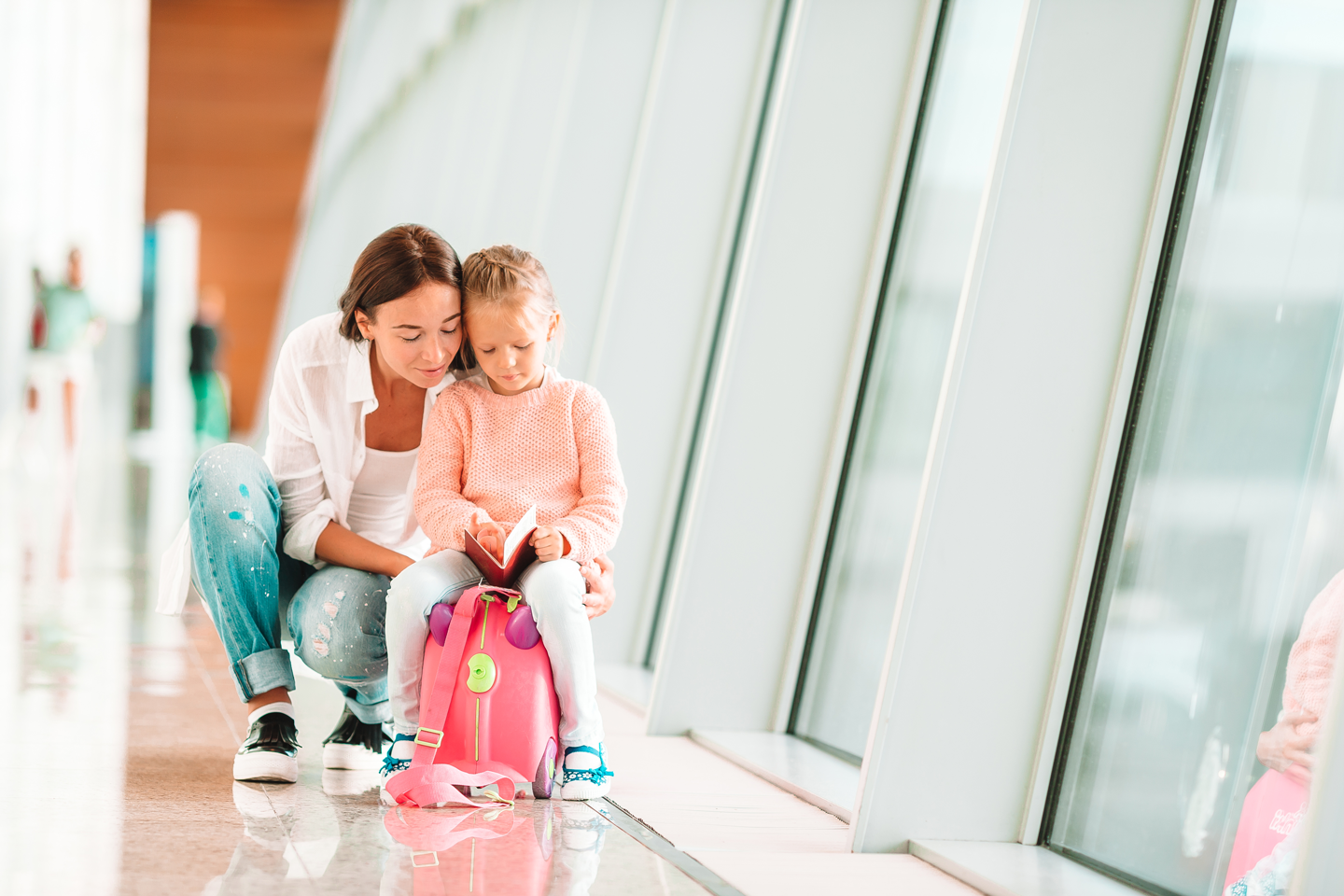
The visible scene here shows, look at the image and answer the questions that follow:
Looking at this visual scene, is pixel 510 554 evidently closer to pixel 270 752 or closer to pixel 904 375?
pixel 270 752

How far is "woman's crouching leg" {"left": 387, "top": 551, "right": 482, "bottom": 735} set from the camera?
2.09m

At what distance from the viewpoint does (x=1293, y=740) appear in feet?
5.73

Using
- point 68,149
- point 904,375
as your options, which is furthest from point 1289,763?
point 68,149

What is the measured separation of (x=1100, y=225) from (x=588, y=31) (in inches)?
103

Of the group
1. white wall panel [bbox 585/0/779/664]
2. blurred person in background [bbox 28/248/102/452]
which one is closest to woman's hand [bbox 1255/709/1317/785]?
white wall panel [bbox 585/0/779/664]

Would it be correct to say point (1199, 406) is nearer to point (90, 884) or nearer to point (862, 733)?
point (862, 733)

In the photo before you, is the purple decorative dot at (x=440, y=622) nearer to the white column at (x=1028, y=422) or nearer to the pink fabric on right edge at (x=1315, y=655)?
the white column at (x=1028, y=422)

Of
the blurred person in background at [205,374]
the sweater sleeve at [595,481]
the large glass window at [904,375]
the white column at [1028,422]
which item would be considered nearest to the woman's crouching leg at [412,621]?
the sweater sleeve at [595,481]

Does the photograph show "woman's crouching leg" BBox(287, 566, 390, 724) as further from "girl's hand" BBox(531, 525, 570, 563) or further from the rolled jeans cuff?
"girl's hand" BBox(531, 525, 570, 563)

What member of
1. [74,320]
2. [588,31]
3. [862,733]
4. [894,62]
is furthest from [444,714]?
[74,320]

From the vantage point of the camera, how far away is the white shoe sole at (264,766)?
2154 mm

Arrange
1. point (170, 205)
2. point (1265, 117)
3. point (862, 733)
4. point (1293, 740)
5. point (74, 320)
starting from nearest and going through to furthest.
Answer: point (1293, 740), point (1265, 117), point (862, 733), point (74, 320), point (170, 205)

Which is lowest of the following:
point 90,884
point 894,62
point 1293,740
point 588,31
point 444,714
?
point 90,884

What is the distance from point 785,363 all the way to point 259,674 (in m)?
1.33
